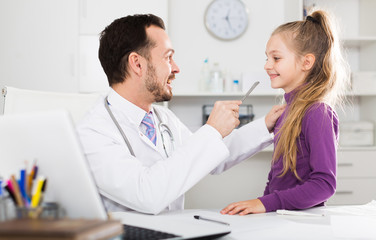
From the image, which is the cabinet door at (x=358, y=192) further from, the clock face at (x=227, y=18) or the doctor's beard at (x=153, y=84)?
the doctor's beard at (x=153, y=84)

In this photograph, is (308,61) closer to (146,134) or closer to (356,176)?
(146,134)

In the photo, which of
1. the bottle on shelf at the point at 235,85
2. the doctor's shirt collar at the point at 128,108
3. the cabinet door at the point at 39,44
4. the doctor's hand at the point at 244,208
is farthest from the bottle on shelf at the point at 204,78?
the doctor's hand at the point at 244,208

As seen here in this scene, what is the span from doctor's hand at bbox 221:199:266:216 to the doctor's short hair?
23.9 inches

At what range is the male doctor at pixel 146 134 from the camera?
43.4 inches

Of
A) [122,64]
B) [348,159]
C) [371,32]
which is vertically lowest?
[348,159]

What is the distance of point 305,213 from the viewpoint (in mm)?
1110

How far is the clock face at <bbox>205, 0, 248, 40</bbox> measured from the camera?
3.59 meters

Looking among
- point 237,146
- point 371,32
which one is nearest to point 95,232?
point 237,146

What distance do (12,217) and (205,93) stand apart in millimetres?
2757

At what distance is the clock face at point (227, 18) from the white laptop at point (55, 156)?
300 cm

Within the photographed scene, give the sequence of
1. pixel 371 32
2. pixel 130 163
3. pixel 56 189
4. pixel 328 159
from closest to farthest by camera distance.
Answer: pixel 56 189 < pixel 130 163 < pixel 328 159 < pixel 371 32

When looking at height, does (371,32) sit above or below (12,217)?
above

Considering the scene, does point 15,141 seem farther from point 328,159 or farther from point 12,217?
point 328,159

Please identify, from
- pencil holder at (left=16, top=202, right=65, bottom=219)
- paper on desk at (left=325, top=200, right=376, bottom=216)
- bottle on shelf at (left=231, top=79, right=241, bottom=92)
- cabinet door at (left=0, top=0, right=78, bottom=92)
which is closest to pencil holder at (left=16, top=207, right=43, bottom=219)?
pencil holder at (left=16, top=202, right=65, bottom=219)
